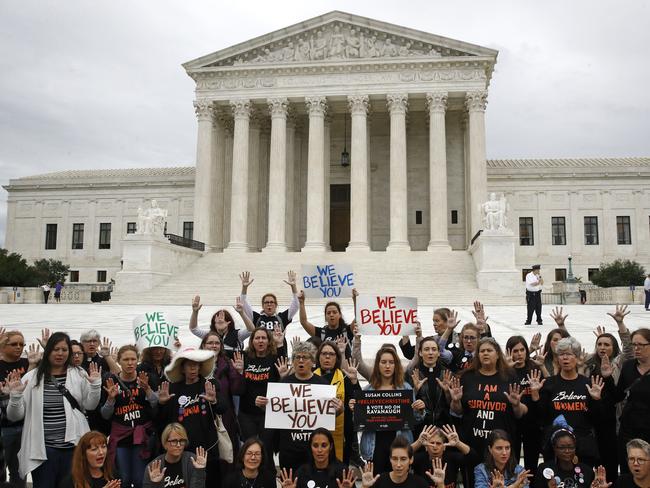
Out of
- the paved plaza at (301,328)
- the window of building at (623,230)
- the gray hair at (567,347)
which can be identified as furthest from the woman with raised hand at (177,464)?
the window of building at (623,230)

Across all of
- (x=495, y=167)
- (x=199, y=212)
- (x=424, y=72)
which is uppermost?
(x=424, y=72)

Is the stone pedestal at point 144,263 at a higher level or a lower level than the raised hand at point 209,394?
higher

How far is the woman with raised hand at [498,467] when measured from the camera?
539 centimetres

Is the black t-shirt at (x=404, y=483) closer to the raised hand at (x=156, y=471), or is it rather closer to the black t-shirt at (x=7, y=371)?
the raised hand at (x=156, y=471)

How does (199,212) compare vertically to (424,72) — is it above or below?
below

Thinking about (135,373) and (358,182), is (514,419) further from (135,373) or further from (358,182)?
(358,182)

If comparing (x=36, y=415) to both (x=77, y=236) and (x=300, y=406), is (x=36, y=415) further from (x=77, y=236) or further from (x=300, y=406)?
(x=77, y=236)

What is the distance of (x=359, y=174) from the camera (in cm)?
4016

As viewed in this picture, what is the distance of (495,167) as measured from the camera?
5172 cm

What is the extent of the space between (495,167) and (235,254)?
25618 millimetres

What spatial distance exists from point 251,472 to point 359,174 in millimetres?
35483

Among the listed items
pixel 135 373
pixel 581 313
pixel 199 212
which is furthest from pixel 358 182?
pixel 135 373

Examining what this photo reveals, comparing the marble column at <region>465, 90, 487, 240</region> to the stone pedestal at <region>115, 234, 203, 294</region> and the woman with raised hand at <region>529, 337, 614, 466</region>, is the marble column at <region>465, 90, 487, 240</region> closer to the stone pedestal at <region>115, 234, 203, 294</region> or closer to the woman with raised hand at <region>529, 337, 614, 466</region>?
the stone pedestal at <region>115, 234, 203, 294</region>

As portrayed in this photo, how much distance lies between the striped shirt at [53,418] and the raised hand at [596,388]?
508cm
